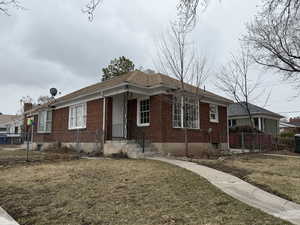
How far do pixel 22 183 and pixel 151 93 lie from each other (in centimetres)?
820

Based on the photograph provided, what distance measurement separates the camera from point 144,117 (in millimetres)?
13523

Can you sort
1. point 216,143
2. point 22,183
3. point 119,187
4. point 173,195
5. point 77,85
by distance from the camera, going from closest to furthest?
point 173,195 → point 119,187 → point 22,183 → point 216,143 → point 77,85

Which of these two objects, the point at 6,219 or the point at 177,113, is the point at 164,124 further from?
the point at 6,219

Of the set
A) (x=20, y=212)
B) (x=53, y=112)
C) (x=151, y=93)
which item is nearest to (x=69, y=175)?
(x=20, y=212)

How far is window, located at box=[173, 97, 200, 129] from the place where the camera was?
42.5 feet

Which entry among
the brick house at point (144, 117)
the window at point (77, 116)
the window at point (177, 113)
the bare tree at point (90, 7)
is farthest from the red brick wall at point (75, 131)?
the bare tree at point (90, 7)

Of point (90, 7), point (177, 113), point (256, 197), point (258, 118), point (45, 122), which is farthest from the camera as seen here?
point (258, 118)

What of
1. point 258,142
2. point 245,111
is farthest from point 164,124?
point 245,111

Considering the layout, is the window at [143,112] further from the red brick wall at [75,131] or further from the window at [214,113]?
the window at [214,113]

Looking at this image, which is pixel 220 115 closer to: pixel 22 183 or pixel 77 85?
pixel 22 183

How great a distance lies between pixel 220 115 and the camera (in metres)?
16.8

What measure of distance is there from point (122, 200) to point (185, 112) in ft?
28.1

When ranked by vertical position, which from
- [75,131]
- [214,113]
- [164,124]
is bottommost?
[75,131]

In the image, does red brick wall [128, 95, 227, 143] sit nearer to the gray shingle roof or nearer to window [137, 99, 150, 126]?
window [137, 99, 150, 126]
